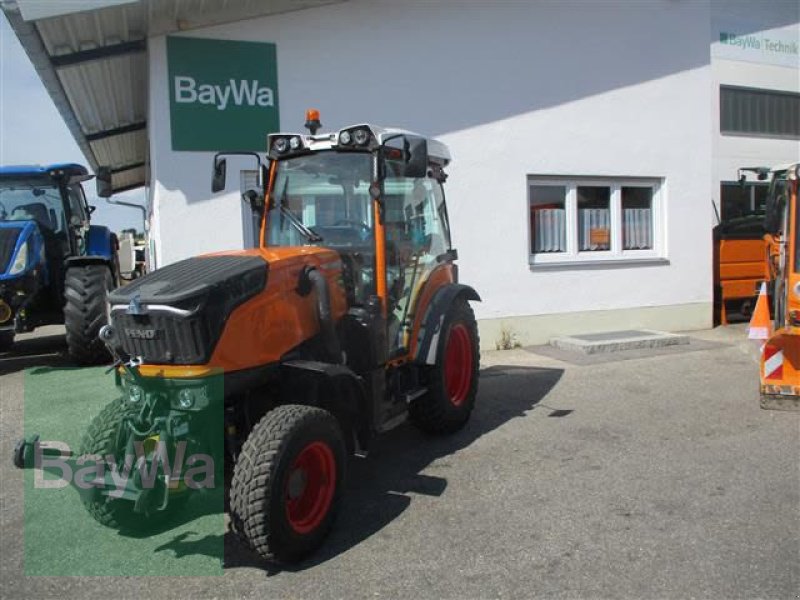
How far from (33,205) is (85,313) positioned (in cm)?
221

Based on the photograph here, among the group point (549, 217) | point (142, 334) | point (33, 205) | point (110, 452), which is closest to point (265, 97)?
point (33, 205)

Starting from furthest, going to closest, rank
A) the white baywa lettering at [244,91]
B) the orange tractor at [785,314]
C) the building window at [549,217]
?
the building window at [549,217]
the white baywa lettering at [244,91]
the orange tractor at [785,314]

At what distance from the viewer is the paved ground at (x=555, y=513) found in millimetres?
3414

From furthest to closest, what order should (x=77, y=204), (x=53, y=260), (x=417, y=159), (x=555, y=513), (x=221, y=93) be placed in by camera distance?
(x=77, y=204) < (x=53, y=260) < (x=221, y=93) < (x=417, y=159) < (x=555, y=513)

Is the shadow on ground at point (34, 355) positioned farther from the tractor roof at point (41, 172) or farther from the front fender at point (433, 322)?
the front fender at point (433, 322)

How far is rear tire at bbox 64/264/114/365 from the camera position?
27.9ft

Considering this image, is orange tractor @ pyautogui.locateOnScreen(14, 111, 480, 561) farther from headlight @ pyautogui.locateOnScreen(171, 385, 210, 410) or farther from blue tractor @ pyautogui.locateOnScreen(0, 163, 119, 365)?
blue tractor @ pyautogui.locateOnScreen(0, 163, 119, 365)

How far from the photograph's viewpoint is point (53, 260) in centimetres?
963

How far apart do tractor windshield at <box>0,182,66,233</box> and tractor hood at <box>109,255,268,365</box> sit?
6735 millimetres

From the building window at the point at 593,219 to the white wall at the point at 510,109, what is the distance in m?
0.21

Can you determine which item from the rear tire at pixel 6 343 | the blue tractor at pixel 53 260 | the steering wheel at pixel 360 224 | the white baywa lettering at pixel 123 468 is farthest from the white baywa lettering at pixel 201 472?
the rear tire at pixel 6 343

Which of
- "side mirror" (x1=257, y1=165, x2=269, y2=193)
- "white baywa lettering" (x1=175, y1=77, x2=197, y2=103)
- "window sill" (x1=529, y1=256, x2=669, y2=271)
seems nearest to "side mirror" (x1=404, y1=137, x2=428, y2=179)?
"side mirror" (x1=257, y1=165, x2=269, y2=193)

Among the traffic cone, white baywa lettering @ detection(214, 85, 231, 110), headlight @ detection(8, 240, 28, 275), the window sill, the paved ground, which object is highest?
white baywa lettering @ detection(214, 85, 231, 110)

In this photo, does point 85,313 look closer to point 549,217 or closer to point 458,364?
point 458,364
